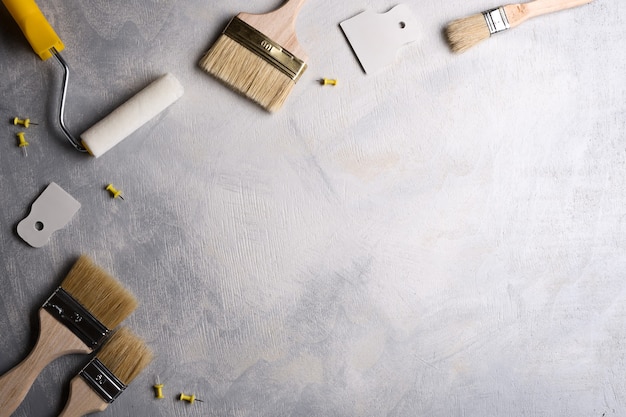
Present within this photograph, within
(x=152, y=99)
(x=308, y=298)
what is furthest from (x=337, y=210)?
(x=152, y=99)

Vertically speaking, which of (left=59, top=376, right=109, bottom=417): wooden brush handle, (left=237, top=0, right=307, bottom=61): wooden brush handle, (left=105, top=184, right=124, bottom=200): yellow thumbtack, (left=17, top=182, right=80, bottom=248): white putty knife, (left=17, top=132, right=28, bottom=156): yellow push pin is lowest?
(left=59, top=376, right=109, bottom=417): wooden brush handle

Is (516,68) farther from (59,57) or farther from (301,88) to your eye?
(59,57)

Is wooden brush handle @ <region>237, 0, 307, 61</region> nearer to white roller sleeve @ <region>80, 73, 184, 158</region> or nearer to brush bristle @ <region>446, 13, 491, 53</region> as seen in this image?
white roller sleeve @ <region>80, 73, 184, 158</region>

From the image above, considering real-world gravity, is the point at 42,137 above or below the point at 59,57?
below

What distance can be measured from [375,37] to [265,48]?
0.25 metres

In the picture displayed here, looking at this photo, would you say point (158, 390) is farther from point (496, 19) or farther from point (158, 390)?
point (496, 19)

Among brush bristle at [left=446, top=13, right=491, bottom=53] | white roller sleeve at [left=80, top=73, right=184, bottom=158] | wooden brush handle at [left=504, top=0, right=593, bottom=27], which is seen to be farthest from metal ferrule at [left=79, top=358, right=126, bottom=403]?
wooden brush handle at [left=504, top=0, right=593, bottom=27]

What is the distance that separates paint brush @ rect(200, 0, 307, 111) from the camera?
1.41 m

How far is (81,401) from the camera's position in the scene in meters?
1.38

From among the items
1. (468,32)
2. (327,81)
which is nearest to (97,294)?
(327,81)

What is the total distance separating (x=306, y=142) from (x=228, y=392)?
0.57 meters

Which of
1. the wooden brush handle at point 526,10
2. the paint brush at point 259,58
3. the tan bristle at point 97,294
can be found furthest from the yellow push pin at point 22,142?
the wooden brush handle at point 526,10

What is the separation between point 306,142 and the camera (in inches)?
57.5

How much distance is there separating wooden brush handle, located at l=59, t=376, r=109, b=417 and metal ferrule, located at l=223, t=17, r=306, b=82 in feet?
2.56
